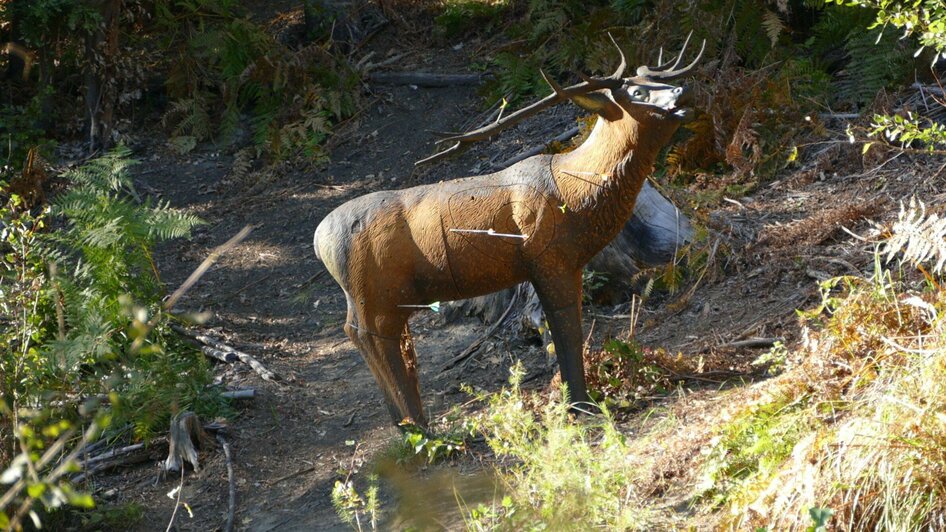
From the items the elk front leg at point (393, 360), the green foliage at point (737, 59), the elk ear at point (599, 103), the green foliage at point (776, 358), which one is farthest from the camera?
the green foliage at point (737, 59)

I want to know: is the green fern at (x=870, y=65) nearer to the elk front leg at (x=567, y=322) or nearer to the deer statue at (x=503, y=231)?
the deer statue at (x=503, y=231)

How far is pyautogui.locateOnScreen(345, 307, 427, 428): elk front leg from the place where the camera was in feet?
18.3

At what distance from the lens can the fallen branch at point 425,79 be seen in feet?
37.8

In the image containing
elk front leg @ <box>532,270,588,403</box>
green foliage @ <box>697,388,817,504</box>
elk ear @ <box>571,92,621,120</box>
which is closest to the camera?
green foliage @ <box>697,388,817,504</box>

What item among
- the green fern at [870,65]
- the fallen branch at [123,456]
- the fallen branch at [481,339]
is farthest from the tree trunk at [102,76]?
the green fern at [870,65]

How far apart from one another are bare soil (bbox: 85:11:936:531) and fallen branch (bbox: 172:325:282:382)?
0.07 m

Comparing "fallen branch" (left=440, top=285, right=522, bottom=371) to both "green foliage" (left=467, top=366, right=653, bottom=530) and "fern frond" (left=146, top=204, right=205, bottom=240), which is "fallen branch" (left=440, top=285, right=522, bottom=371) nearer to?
"fern frond" (left=146, top=204, right=205, bottom=240)

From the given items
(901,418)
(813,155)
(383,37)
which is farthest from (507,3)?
(901,418)

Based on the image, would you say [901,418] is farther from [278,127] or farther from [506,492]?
[278,127]

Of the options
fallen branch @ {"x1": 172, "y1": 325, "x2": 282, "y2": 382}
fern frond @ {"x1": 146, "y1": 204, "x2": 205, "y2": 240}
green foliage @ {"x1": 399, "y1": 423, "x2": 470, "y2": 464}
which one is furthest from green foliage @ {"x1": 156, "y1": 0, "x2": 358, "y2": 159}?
green foliage @ {"x1": 399, "y1": 423, "x2": 470, "y2": 464}

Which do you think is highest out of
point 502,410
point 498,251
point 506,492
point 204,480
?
point 498,251

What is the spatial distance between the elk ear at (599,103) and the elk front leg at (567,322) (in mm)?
900

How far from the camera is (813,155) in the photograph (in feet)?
27.5

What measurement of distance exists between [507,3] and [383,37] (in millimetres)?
1638
